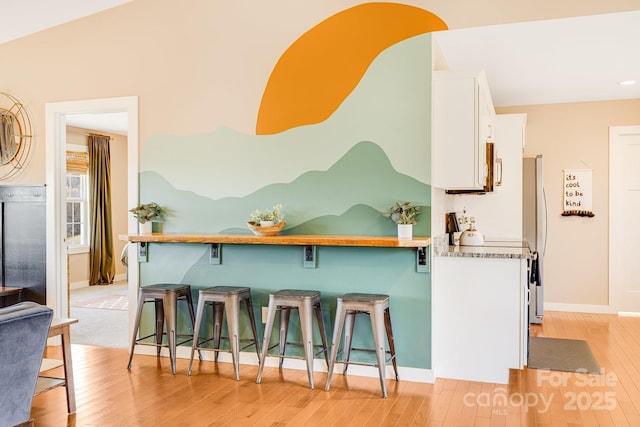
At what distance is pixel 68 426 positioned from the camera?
3188 millimetres

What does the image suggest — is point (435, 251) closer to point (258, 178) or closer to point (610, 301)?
point (258, 178)

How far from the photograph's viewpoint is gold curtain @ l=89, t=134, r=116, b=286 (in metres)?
8.70

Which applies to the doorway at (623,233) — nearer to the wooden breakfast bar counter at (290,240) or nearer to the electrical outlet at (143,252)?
the wooden breakfast bar counter at (290,240)

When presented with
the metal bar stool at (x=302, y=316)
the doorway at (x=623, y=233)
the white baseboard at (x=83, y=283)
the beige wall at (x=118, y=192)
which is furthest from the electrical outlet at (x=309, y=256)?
the beige wall at (x=118, y=192)

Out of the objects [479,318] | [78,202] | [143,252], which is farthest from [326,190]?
[78,202]

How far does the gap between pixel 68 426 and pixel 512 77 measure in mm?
4680

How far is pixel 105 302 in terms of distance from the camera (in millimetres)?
7211

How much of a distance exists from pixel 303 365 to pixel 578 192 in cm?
416

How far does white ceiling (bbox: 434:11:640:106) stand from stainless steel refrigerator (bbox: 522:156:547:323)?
0.84 meters

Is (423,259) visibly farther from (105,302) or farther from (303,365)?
(105,302)

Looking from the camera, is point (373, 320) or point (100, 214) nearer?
point (373, 320)

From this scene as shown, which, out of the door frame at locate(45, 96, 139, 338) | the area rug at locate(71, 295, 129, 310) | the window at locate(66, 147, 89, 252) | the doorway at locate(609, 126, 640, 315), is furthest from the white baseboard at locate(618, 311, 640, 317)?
the window at locate(66, 147, 89, 252)

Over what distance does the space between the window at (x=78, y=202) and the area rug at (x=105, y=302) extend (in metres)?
1.41

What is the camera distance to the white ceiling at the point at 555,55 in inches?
155
